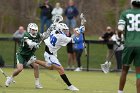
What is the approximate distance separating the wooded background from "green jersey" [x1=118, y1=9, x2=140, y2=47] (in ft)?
69.5

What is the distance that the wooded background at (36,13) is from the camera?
116 feet

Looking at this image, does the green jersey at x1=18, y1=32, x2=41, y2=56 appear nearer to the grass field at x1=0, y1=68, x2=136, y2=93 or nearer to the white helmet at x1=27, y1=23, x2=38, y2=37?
the white helmet at x1=27, y1=23, x2=38, y2=37

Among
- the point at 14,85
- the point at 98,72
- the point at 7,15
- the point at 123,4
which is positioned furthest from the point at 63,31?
the point at 7,15

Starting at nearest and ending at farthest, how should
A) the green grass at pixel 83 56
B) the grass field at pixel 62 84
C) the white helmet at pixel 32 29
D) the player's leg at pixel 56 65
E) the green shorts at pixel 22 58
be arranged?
the grass field at pixel 62 84 → the player's leg at pixel 56 65 → the white helmet at pixel 32 29 → the green shorts at pixel 22 58 → the green grass at pixel 83 56

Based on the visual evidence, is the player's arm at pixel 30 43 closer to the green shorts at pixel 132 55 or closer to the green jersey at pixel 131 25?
the green shorts at pixel 132 55

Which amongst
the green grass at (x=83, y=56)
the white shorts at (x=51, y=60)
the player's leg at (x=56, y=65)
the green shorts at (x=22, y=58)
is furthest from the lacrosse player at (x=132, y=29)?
the green grass at (x=83, y=56)

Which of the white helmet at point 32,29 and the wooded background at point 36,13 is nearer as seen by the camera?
the white helmet at point 32,29

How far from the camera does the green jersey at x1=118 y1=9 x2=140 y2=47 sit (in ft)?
45.4

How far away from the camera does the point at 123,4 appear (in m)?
33.7

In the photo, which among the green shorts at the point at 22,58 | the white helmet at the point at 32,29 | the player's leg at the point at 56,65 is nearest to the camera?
the player's leg at the point at 56,65

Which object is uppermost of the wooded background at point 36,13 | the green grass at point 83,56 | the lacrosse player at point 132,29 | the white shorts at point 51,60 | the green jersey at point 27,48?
the lacrosse player at point 132,29

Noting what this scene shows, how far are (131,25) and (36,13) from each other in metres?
22.6

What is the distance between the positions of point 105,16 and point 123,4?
245 cm

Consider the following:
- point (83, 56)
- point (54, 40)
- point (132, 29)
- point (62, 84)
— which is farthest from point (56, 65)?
point (83, 56)
